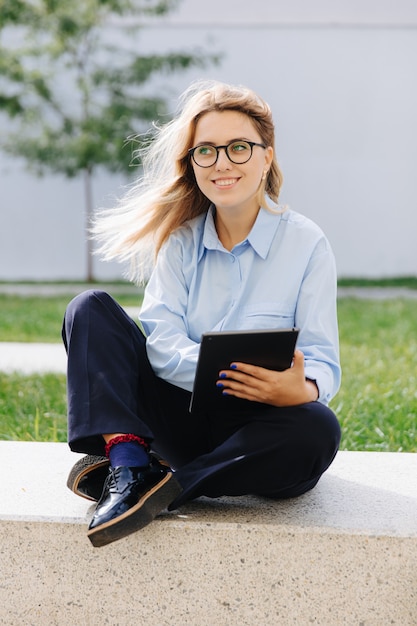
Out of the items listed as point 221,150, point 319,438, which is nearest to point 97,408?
point 319,438

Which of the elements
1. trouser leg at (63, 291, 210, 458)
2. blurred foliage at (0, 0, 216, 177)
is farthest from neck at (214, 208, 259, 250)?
blurred foliage at (0, 0, 216, 177)

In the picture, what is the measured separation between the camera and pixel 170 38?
13.2 metres

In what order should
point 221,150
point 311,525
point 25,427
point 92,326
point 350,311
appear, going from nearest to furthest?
point 311,525 < point 92,326 < point 221,150 < point 25,427 < point 350,311

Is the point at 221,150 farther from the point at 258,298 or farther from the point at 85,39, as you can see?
the point at 85,39

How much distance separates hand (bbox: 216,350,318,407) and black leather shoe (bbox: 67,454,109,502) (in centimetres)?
37

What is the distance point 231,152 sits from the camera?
2.22 meters

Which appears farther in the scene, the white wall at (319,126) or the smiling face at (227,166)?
the white wall at (319,126)

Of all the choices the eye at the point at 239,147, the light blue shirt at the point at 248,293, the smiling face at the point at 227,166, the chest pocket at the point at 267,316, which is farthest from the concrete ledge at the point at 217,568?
the eye at the point at 239,147

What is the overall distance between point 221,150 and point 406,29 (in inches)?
462

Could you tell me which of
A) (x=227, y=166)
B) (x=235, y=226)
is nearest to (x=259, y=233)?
(x=235, y=226)

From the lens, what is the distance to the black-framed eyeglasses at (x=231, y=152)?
2215 mm

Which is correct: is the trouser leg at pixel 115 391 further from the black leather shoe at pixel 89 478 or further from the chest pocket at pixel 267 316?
the chest pocket at pixel 267 316

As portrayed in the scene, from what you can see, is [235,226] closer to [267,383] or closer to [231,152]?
[231,152]

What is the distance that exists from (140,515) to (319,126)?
39.8ft
